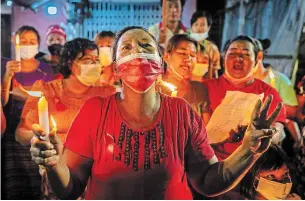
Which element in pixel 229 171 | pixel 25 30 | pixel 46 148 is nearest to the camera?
pixel 46 148

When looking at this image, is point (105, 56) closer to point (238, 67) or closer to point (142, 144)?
point (142, 144)

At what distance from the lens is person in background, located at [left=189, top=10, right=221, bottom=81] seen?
2381 mm

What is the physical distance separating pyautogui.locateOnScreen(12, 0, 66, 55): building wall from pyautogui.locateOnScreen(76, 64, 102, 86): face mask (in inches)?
10.2

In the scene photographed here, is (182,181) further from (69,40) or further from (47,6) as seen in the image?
(47,6)

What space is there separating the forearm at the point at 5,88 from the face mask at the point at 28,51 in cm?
15

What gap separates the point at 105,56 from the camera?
2.36m

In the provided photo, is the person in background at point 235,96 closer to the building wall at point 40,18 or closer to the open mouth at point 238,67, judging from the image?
the open mouth at point 238,67

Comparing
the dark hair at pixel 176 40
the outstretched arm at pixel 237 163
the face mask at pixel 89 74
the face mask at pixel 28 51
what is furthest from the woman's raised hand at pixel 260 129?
the face mask at pixel 28 51

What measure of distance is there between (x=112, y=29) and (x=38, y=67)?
1.54ft

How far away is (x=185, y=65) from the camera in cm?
236

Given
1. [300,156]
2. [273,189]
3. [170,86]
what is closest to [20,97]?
[170,86]

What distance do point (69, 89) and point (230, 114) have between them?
0.91m

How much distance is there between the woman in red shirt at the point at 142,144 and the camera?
2229 millimetres

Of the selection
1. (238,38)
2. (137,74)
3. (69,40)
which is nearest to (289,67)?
(238,38)
